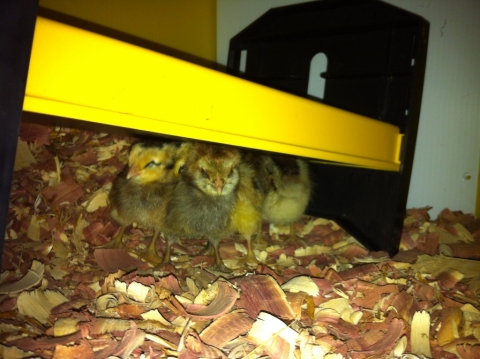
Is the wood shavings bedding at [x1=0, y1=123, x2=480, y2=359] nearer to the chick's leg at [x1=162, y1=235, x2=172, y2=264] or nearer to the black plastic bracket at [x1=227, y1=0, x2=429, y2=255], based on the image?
the chick's leg at [x1=162, y1=235, x2=172, y2=264]

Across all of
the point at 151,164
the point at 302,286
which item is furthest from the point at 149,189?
the point at 302,286

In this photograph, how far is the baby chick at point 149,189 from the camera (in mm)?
2016

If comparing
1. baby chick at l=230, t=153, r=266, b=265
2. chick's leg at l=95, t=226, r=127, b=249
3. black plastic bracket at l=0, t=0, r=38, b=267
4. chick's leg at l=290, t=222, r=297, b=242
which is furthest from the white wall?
black plastic bracket at l=0, t=0, r=38, b=267

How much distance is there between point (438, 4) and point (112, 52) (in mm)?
2176

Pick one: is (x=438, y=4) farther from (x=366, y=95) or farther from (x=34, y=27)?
(x=34, y=27)

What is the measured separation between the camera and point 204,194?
2.02 meters

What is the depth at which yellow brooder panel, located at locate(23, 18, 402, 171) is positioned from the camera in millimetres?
1132

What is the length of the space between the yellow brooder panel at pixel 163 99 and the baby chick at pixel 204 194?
391 mm

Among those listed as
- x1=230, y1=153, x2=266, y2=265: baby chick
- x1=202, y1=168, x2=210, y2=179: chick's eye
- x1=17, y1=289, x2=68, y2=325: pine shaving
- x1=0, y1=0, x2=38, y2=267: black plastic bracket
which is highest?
x1=0, y1=0, x2=38, y2=267: black plastic bracket

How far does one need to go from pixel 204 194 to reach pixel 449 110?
164cm

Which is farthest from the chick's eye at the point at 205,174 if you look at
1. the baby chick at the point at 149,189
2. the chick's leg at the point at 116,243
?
the chick's leg at the point at 116,243

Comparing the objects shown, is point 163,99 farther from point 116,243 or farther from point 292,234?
point 292,234

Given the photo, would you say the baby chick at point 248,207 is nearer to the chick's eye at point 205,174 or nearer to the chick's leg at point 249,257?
the chick's leg at point 249,257

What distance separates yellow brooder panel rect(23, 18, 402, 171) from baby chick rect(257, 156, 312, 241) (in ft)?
1.79
